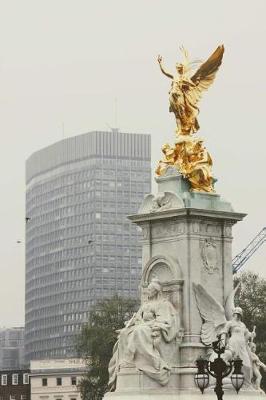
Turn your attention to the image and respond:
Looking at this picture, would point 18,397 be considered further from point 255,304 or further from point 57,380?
point 255,304

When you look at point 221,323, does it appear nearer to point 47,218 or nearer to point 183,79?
point 183,79

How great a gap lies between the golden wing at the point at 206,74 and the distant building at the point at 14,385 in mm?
66865

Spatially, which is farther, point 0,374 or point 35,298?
point 35,298

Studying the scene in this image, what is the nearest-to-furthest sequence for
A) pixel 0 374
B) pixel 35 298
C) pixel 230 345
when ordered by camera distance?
pixel 230 345 < pixel 0 374 < pixel 35 298

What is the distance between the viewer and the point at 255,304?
7812 cm

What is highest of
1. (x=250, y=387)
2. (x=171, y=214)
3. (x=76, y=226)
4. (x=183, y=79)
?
(x=76, y=226)

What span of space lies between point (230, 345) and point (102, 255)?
139136 mm

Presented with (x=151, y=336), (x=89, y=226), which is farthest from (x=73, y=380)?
(x=89, y=226)

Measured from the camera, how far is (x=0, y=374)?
115812 mm

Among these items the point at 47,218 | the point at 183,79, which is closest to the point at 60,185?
the point at 47,218

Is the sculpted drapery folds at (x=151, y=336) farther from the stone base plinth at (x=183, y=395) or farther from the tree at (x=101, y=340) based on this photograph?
the tree at (x=101, y=340)

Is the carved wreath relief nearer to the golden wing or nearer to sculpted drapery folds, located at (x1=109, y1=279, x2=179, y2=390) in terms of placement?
sculpted drapery folds, located at (x1=109, y1=279, x2=179, y2=390)

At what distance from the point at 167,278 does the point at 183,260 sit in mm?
768

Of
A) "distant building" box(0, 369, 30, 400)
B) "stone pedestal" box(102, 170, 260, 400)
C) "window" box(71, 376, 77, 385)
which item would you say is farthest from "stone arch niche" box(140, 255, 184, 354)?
"distant building" box(0, 369, 30, 400)
